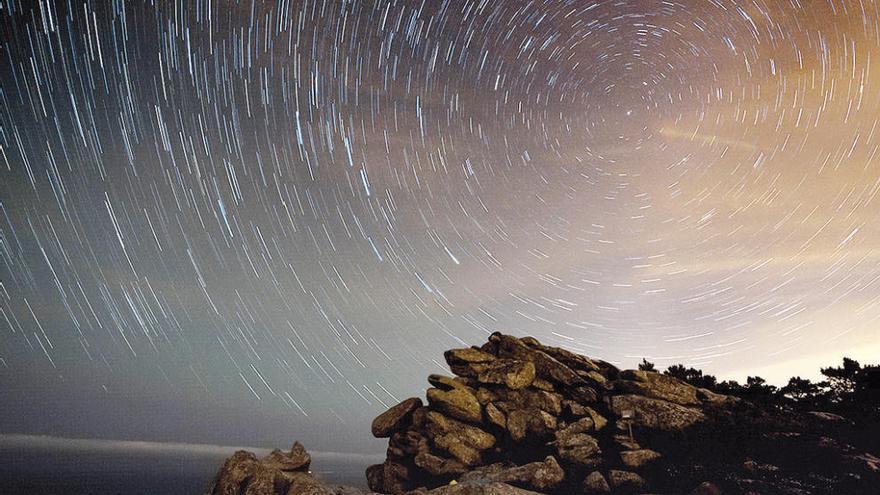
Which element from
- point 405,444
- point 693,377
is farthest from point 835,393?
point 405,444

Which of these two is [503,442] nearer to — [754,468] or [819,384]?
[754,468]

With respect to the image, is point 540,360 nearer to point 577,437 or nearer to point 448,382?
point 448,382

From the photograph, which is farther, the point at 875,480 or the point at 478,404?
the point at 478,404

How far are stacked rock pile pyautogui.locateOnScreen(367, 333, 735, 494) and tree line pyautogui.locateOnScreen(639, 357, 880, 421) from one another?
304 inches

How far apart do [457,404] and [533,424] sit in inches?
242

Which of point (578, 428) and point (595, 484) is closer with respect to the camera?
point (595, 484)

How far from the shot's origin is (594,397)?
37.8 metres

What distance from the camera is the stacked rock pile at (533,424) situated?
Result: 30125 millimetres

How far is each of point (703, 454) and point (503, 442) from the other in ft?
44.9

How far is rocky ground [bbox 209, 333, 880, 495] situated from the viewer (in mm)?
28125

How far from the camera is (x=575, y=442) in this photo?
3203 centimetres

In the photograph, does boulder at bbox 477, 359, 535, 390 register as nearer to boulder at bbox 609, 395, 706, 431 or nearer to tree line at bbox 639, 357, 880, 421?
boulder at bbox 609, 395, 706, 431

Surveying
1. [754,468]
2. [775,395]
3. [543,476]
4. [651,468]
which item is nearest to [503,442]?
[543,476]

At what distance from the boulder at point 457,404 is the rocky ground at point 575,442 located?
0.09 m
